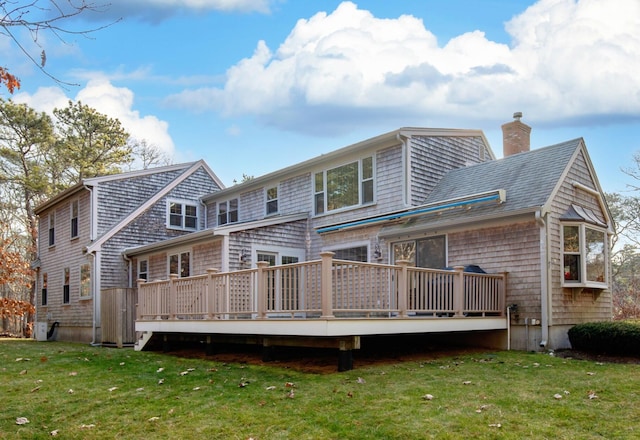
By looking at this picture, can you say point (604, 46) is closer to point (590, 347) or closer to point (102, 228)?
point (590, 347)

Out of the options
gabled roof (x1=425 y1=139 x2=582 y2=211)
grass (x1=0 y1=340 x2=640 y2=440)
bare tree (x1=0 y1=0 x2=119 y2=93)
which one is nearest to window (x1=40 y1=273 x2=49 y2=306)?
grass (x1=0 y1=340 x2=640 y2=440)

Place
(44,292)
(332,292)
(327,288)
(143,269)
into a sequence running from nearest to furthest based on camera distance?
(327,288), (332,292), (143,269), (44,292)

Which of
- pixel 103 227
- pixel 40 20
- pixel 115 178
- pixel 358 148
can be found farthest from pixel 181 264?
pixel 40 20

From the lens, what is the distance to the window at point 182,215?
22531 mm

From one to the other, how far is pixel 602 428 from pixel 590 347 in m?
6.46

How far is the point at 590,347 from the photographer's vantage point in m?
12.0

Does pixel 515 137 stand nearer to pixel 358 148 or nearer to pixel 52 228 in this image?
pixel 358 148

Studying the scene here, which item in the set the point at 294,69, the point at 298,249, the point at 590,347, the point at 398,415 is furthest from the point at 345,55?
the point at 398,415

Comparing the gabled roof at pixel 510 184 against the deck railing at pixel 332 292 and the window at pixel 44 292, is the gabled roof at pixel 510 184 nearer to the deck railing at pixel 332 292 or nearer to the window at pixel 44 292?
the deck railing at pixel 332 292

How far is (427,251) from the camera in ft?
47.8

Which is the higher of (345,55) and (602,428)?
(345,55)

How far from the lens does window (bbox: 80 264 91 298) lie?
2102 centimetres

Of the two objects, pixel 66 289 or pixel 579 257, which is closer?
pixel 579 257

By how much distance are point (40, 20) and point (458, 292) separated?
9.10m
